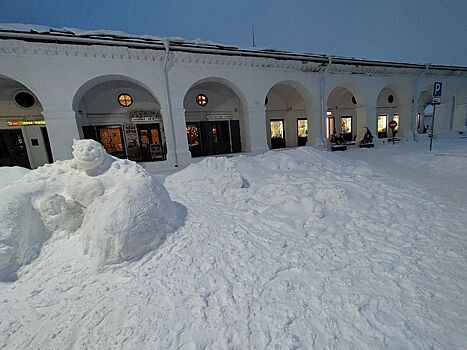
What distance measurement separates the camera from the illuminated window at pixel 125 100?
38.7ft

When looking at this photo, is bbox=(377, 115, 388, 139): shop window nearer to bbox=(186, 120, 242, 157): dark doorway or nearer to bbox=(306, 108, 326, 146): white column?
bbox=(306, 108, 326, 146): white column

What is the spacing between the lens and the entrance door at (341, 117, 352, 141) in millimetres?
18422

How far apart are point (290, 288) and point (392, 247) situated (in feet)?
5.80

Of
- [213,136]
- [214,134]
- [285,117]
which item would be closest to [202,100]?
[214,134]

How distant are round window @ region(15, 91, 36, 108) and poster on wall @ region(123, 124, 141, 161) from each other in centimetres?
453

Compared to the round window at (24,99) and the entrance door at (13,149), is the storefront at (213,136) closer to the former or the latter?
the round window at (24,99)

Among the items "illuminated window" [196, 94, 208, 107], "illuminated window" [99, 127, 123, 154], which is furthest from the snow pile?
"illuminated window" [196, 94, 208, 107]

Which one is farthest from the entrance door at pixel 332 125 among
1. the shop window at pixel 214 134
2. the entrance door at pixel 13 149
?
the entrance door at pixel 13 149

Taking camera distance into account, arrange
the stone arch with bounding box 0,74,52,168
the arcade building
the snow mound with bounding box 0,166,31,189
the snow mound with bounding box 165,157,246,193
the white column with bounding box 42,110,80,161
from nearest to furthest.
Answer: the snow mound with bounding box 0,166,31,189
the snow mound with bounding box 165,157,246,193
the arcade building
the white column with bounding box 42,110,80,161
the stone arch with bounding box 0,74,52,168

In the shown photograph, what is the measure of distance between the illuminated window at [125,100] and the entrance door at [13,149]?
532 cm

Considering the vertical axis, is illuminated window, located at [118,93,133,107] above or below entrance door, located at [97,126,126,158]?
above

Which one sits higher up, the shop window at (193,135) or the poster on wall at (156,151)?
the shop window at (193,135)

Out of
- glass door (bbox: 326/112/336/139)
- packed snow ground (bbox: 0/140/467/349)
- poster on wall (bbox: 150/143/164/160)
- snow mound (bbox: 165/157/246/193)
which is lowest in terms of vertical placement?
packed snow ground (bbox: 0/140/467/349)

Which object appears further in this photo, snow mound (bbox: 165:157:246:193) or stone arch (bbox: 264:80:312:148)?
stone arch (bbox: 264:80:312:148)
